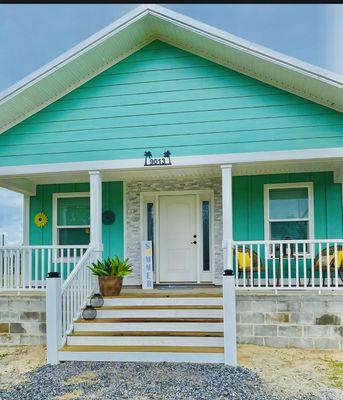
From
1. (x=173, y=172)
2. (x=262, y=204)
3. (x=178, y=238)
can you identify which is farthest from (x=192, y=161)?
(x=178, y=238)

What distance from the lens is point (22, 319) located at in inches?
265

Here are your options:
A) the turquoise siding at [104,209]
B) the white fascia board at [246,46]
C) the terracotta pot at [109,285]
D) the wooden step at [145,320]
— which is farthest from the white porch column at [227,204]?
the turquoise siding at [104,209]

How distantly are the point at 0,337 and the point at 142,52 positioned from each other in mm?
5711

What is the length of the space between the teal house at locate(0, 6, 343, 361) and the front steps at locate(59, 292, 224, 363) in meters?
0.48

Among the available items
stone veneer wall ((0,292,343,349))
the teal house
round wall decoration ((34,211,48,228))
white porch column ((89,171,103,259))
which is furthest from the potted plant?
round wall decoration ((34,211,48,228))

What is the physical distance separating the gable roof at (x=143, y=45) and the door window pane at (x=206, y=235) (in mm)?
3042

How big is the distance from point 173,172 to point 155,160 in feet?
3.55

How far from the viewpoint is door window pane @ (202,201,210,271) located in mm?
8664

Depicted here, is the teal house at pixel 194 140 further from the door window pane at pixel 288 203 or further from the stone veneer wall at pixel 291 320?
the stone veneer wall at pixel 291 320

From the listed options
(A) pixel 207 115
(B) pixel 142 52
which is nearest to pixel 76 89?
(B) pixel 142 52

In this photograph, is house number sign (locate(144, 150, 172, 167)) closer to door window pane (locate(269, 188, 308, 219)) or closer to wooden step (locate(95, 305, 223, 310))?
wooden step (locate(95, 305, 223, 310))

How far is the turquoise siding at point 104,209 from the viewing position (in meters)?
8.80

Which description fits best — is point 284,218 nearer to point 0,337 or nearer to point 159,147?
point 159,147

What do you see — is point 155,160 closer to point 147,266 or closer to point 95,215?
point 95,215
